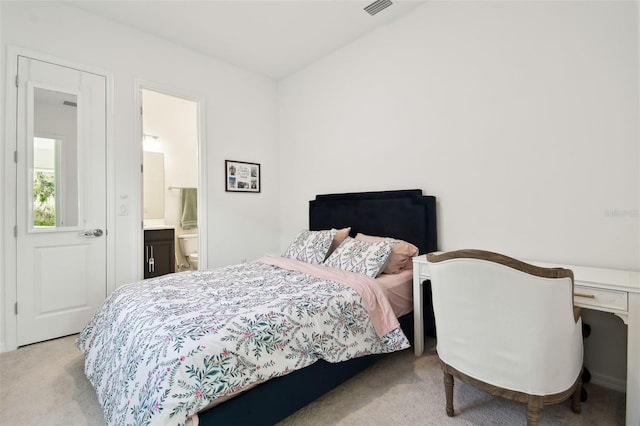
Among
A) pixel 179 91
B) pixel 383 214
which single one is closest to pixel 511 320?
pixel 383 214

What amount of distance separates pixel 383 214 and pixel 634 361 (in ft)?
6.23

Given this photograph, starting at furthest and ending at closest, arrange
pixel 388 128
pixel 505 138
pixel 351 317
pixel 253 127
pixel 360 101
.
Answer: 1. pixel 253 127
2. pixel 360 101
3. pixel 388 128
4. pixel 505 138
5. pixel 351 317

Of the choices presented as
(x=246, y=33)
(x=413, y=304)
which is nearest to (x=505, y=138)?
(x=413, y=304)

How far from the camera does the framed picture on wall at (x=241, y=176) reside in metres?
3.82

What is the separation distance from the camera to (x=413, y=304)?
2.45 m

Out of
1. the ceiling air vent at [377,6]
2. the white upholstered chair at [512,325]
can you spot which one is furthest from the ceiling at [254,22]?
the white upholstered chair at [512,325]

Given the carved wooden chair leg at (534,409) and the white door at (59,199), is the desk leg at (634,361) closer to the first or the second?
the carved wooden chair leg at (534,409)

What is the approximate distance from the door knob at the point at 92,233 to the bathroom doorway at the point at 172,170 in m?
1.76

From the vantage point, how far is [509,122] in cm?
229

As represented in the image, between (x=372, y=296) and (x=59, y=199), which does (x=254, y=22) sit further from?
(x=372, y=296)

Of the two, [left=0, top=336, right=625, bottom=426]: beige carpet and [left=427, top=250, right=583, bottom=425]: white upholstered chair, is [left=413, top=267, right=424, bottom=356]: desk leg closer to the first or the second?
[left=0, top=336, right=625, bottom=426]: beige carpet

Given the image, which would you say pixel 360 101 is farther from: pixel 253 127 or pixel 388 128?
pixel 253 127

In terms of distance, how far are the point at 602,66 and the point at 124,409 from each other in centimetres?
323

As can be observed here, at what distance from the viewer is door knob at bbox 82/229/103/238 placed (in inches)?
111
